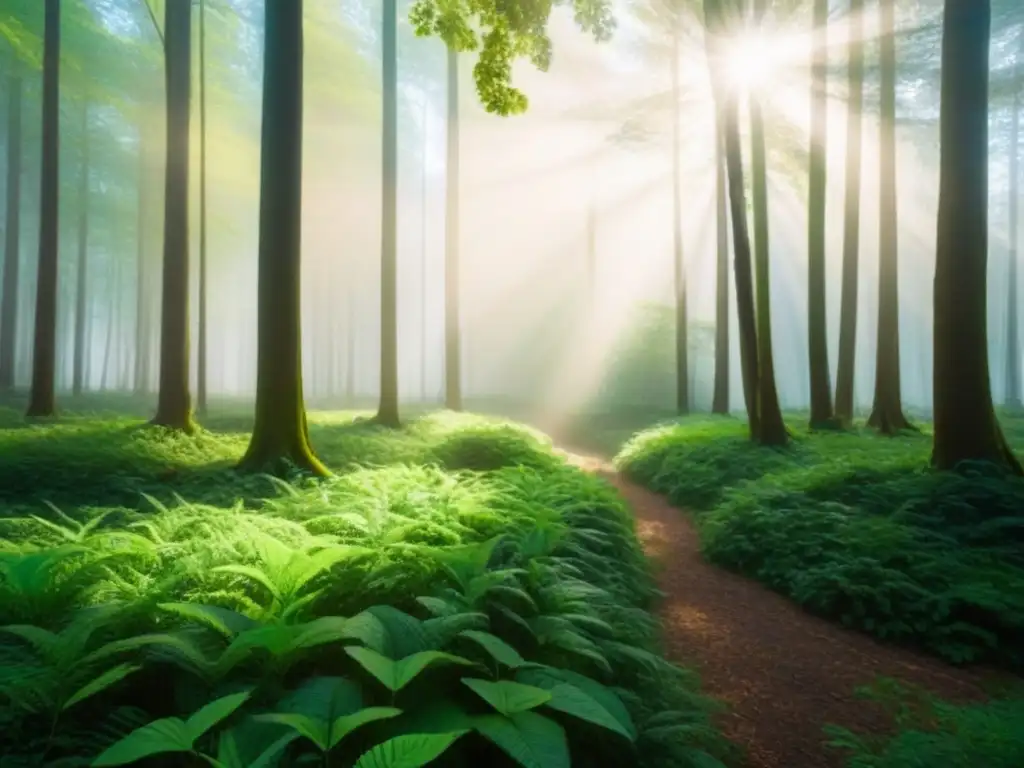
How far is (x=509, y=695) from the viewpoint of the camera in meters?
2.40

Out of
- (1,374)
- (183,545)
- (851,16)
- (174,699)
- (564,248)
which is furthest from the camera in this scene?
(564,248)

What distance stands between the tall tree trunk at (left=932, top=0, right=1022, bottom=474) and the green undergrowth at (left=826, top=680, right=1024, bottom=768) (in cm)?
402

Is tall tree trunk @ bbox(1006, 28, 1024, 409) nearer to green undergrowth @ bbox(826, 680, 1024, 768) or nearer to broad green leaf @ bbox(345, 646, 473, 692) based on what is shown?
green undergrowth @ bbox(826, 680, 1024, 768)

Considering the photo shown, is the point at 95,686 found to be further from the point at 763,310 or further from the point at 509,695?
the point at 763,310

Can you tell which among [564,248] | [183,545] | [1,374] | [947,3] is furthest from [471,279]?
[183,545]

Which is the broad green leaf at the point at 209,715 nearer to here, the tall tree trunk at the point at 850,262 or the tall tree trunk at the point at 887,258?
the tall tree trunk at the point at 887,258

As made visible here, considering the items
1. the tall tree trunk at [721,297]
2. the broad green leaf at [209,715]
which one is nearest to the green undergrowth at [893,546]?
the broad green leaf at [209,715]

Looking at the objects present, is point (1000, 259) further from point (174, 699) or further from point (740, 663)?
point (174, 699)

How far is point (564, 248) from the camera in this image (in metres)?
38.4

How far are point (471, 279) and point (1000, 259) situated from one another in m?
42.2

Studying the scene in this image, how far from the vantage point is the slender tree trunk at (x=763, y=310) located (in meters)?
11.2

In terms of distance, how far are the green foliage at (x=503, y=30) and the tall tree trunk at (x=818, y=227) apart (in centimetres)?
748

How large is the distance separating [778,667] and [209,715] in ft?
13.5

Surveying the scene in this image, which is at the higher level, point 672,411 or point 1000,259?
point 1000,259
